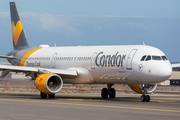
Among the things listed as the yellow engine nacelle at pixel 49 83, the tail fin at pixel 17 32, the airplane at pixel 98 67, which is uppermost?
the tail fin at pixel 17 32

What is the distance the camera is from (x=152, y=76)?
24125 mm

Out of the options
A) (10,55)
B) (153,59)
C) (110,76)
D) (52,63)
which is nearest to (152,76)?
(153,59)

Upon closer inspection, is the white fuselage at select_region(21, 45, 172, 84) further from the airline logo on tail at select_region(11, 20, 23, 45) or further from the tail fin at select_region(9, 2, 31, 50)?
the airline logo on tail at select_region(11, 20, 23, 45)

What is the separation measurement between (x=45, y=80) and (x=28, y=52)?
9.53m

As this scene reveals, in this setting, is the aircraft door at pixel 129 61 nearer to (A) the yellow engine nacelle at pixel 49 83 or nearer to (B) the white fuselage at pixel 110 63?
(B) the white fuselage at pixel 110 63

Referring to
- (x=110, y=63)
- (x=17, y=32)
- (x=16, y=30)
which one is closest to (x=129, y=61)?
(x=110, y=63)

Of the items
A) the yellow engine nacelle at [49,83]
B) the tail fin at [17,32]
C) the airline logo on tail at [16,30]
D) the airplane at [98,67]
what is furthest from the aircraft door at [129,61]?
the airline logo on tail at [16,30]

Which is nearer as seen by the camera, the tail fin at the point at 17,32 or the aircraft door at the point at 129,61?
the aircraft door at the point at 129,61

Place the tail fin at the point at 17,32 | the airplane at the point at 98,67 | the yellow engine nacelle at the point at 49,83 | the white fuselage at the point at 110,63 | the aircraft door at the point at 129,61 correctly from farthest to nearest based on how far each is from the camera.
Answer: the tail fin at the point at 17,32 < the yellow engine nacelle at the point at 49,83 < the aircraft door at the point at 129,61 < the airplane at the point at 98,67 < the white fuselage at the point at 110,63

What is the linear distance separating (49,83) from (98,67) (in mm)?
3846

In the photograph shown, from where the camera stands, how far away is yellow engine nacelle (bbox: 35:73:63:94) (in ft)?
85.3

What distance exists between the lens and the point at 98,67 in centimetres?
2741

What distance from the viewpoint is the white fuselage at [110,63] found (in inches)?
961

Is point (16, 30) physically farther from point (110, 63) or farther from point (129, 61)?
point (129, 61)
